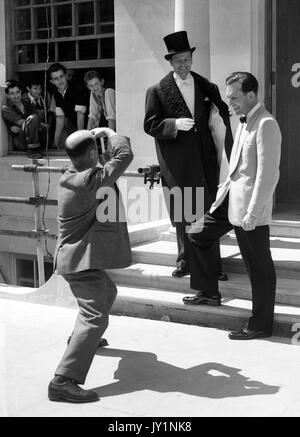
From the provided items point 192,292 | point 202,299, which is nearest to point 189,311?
point 202,299

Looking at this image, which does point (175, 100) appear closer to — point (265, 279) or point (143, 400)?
point (265, 279)

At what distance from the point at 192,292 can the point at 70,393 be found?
7.21 ft

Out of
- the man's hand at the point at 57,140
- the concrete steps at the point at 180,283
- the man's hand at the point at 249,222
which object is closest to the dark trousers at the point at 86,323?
the man's hand at the point at 249,222

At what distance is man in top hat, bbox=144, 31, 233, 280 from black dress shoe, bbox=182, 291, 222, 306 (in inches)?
15.1

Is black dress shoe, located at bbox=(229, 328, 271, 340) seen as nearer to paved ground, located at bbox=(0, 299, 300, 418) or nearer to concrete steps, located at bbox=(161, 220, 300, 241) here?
paved ground, located at bbox=(0, 299, 300, 418)

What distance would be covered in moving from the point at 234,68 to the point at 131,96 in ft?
6.54

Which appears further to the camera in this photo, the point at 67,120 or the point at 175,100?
the point at 67,120

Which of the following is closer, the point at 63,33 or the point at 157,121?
the point at 157,121

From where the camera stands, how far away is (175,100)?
6539mm

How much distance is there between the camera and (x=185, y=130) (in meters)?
6.44

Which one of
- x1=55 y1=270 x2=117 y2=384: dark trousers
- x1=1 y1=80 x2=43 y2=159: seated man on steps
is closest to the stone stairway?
x1=55 y1=270 x2=117 y2=384: dark trousers

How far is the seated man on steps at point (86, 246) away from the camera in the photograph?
460 centimetres

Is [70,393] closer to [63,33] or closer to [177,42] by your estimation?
[177,42]
